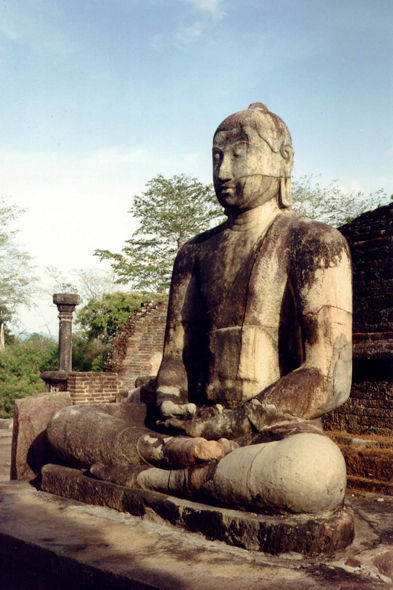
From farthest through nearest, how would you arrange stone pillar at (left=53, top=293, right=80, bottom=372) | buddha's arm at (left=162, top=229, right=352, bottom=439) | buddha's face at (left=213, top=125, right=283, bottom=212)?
stone pillar at (left=53, top=293, right=80, bottom=372), buddha's face at (left=213, top=125, right=283, bottom=212), buddha's arm at (left=162, top=229, right=352, bottom=439)

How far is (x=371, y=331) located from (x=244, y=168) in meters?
2.64

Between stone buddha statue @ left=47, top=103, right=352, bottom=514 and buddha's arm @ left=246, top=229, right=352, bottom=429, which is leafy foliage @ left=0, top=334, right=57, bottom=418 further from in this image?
buddha's arm @ left=246, top=229, right=352, bottom=429

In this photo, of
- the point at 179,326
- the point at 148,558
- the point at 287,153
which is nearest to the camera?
the point at 148,558

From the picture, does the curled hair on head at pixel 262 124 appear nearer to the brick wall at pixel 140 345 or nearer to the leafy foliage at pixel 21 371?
the brick wall at pixel 140 345

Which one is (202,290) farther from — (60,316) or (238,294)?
(60,316)

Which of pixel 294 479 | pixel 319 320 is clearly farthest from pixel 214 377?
pixel 294 479

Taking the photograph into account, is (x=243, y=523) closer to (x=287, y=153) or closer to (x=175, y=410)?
(x=175, y=410)

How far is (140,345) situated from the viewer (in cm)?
1573

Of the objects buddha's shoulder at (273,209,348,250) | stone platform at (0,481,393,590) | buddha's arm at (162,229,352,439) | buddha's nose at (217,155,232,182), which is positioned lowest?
stone platform at (0,481,393,590)

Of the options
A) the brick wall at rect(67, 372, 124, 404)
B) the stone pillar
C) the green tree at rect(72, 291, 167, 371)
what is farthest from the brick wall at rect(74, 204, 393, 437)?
the green tree at rect(72, 291, 167, 371)

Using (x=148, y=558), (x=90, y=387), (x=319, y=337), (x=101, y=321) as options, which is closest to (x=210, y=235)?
(x=319, y=337)

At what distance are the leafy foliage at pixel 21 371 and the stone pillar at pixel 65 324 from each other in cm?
472

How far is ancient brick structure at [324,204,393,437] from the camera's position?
16.3ft

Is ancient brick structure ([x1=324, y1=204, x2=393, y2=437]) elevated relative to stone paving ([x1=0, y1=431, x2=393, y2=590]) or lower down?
elevated
